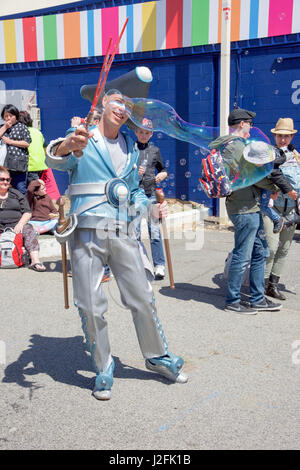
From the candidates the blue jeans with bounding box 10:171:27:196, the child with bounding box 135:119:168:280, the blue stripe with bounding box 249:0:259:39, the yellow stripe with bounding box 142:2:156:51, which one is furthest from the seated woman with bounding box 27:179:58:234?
the blue stripe with bounding box 249:0:259:39

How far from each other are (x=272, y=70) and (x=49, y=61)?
5219 mm

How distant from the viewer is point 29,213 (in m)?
6.91

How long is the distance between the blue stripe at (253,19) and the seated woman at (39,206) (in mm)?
4873

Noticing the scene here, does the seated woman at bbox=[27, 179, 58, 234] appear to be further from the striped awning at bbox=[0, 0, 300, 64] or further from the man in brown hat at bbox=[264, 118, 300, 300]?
the striped awning at bbox=[0, 0, 300, 64]

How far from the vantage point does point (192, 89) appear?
400 inches

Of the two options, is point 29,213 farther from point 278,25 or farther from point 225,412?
point 278,25

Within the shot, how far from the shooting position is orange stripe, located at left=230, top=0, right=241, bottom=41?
937cm

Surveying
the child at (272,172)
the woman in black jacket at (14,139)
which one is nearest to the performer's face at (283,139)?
the child at (272,172)

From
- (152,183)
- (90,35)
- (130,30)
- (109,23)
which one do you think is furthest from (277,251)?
(90,35)

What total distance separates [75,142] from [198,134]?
1699mm

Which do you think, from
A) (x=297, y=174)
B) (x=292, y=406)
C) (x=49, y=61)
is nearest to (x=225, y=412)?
(x=292, y=406)

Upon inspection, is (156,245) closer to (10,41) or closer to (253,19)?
(253,19)

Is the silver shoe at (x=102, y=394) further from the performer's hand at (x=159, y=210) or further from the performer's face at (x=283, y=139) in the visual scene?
the performer's face at (x=283, y=139)

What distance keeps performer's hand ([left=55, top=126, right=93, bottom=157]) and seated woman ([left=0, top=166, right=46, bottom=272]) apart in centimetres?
374
